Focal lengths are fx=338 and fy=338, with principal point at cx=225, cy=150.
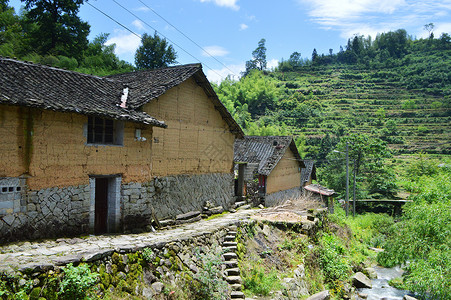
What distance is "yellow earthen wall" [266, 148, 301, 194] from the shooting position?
23.5 meters

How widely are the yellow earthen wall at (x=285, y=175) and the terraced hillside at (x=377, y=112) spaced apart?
90.2ft

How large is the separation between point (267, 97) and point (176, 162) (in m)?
57.5

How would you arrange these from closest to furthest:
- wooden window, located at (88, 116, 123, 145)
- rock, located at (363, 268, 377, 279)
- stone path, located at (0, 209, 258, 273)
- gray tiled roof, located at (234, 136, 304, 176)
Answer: stone path, located at (0, 209, 258, 273) → wooden window, located at (88, 116, 123, 145) → rock, located at (363, 268, 377, 279) → gray tiled roof, located at (234, 136, 304, 176)

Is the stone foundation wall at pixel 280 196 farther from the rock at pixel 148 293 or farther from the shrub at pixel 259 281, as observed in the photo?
the rock at pixel 148 293

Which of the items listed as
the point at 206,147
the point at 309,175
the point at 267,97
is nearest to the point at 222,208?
the point at 206,147

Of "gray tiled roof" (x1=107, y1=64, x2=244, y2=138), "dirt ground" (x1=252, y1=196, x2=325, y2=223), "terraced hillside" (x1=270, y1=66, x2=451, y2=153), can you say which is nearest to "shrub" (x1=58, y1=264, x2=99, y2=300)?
"gray tiled roof" (x1=107, y1=64, x2=244, y2=138)

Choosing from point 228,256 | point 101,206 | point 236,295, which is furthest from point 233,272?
point 101,206

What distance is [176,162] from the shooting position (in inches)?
574

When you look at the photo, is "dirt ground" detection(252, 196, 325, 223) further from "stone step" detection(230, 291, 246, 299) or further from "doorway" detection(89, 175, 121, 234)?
"doorway" detection(89, 175, 121, 234)

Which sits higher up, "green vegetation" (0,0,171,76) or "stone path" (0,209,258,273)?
"green vegetation" (0,0,171,76)

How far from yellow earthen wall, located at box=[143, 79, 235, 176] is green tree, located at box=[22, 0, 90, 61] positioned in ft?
60.5

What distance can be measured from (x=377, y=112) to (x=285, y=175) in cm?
4928

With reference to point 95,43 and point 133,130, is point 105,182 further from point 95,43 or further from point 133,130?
point 95,43

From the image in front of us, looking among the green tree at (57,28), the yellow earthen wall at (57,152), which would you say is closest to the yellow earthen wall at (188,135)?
the yellow earthen wall at (57,152)
